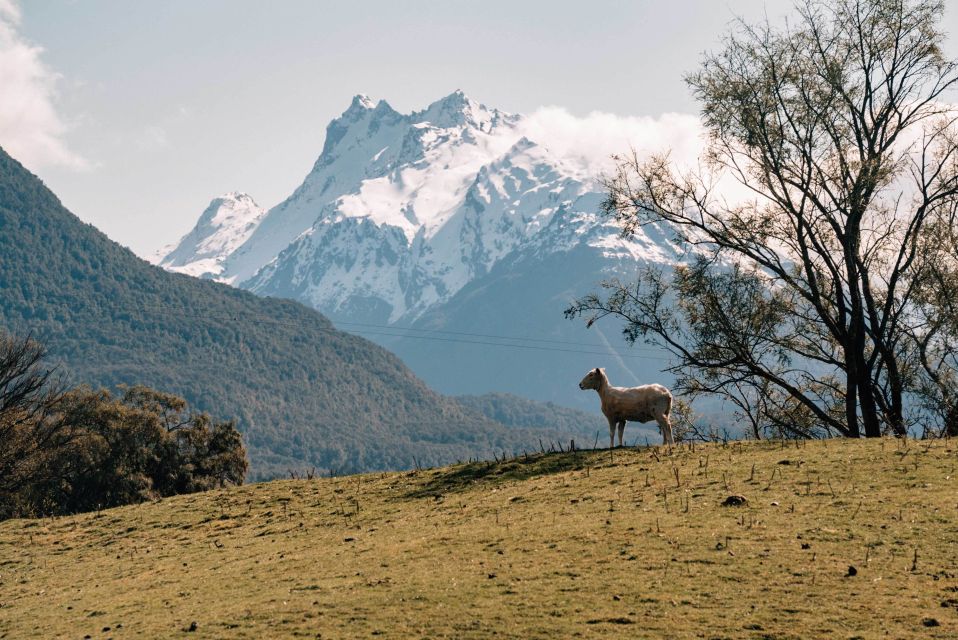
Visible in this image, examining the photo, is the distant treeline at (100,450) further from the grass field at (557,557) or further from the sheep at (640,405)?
the sheep at (640,405)

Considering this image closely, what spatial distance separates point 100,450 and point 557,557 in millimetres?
60510

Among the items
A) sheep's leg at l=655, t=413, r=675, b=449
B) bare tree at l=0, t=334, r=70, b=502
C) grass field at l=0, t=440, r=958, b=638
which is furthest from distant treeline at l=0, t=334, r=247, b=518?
sheep's leg at l=655, t=413, r=675, b=449

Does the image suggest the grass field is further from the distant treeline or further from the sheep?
the distant treeline

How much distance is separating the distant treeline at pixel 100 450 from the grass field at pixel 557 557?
37.1 metres

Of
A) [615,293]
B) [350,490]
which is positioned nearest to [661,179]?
[615,293]

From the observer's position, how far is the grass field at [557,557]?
14961 mm

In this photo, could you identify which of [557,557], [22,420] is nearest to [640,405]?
[557,557]

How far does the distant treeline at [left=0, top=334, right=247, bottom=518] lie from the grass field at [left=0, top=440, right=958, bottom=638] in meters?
37.1

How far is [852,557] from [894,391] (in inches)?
748

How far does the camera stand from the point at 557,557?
1816 cm

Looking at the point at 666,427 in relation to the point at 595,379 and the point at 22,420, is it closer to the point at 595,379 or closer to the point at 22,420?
the point at 595,379

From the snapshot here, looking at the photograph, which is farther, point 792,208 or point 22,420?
point 22,420

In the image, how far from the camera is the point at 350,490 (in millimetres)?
29875

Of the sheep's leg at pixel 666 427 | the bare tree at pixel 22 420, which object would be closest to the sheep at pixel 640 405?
the sheep's leg at pixel 666 427
